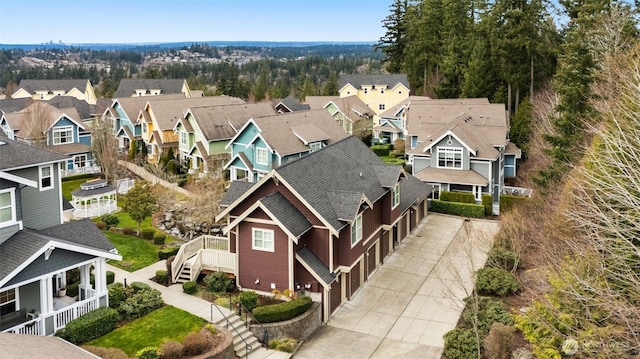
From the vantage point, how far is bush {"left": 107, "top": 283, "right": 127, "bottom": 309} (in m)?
23.5

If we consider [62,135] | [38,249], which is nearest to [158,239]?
[38,249]

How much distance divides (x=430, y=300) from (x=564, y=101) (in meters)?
15.3

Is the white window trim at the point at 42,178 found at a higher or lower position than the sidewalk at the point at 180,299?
higher

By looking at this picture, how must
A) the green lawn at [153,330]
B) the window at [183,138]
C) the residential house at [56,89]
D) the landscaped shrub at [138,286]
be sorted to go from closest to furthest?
the green lawn at [153,330], the landscaped shrub at [138,286], the window at [183,138], the residential house at [56,89]

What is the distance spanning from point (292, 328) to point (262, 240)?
418cm

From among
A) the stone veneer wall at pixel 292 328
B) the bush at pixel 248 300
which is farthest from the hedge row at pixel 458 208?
the bush at pixel 248 300

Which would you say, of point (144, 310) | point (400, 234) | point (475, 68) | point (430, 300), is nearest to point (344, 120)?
point (475, 68)

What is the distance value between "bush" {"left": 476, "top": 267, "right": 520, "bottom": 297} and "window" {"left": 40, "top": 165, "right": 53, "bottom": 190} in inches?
793

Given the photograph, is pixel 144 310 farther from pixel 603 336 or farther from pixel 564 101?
pixel 564 101

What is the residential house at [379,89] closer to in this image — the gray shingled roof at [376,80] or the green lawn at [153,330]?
the gray shingled roof at [376,80]

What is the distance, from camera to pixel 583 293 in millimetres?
16359

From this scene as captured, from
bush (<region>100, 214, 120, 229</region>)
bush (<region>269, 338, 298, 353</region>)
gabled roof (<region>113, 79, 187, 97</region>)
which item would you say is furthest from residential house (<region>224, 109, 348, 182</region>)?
gabled roof (<region>113, 79, 187, 97</region>)

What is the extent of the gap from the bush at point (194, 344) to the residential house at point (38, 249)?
186 inches

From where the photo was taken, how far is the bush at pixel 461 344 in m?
21.5
